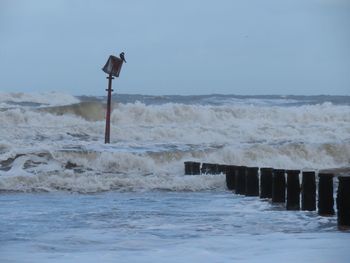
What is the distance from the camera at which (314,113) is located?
98.0 ft

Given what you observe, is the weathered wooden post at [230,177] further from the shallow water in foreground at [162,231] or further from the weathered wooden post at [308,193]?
the weathered wooden post at [308,193]

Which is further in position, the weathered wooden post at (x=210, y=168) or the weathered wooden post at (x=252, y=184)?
the weathered wooden post at (x=210, y=168)

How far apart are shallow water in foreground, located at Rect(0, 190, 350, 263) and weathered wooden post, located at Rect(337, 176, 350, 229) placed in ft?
0.45

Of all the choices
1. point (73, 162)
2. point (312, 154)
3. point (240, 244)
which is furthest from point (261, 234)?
point (312, 154)

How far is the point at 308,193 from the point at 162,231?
2.37 metres

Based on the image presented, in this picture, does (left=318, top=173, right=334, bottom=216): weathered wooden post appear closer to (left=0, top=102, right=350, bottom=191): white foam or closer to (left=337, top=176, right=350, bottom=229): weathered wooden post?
(left=337, top=176, right=350, bottom=229): weathered wooden post

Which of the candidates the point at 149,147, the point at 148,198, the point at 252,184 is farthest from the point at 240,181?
the point at 149,147

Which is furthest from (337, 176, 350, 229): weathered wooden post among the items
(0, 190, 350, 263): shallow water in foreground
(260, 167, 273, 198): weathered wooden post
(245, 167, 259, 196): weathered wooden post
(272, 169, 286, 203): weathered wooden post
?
(245, 167, 259, 196): weathered wooden post

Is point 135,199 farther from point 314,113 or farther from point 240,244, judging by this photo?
point 314,113

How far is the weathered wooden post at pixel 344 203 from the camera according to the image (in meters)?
7.28

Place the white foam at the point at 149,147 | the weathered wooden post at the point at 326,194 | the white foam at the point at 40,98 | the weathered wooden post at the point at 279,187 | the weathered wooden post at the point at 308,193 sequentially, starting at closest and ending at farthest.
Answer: the weathered wooden post at the point at 326,194 < the weathered wooden post at the point at 308,193 < the weathered wooden post at the point at 279,187 < the white foam at the point at 149,147 < the white foam at the point at 40,98

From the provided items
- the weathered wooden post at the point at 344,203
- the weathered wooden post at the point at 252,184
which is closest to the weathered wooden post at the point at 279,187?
the weathered wooden post at the point at 252,184

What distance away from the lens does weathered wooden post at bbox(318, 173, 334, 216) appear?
8180 millimetres

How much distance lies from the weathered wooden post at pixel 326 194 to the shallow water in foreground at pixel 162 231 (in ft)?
0.57
